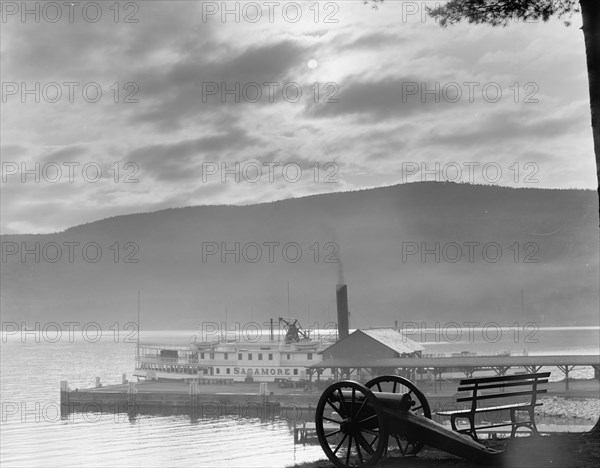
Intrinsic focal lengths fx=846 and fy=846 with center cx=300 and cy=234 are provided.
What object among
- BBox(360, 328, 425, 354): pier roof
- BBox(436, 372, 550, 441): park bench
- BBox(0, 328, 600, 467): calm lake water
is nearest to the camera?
BBox(436, 372, 550, 441): park bench

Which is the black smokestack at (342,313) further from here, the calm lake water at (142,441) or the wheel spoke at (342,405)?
the wheel spoke at (342,405)

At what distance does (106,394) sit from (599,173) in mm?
71270

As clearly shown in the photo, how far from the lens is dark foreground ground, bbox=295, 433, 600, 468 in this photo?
11109 mm

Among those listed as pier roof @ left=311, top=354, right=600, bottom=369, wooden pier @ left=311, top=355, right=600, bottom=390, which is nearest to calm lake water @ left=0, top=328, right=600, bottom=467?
pier roof @ left=311, top=354, right=600, bottom=369

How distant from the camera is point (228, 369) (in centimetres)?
9038

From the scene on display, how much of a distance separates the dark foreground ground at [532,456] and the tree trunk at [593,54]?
4.00 meters

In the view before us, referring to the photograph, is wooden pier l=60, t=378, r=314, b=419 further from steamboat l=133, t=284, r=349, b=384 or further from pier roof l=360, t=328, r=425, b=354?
pier roof l=360, t=328, r=425, b=354

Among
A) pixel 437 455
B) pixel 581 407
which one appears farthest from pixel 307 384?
pixel 437 455

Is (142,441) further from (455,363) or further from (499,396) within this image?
(499,396)

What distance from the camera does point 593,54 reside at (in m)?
13.4

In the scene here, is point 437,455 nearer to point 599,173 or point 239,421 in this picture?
point 599,173

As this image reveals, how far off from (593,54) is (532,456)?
6.38 m

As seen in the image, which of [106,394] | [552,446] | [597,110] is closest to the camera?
[552,446]

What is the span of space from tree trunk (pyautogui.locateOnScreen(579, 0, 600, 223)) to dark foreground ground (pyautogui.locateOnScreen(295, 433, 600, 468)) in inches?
157
